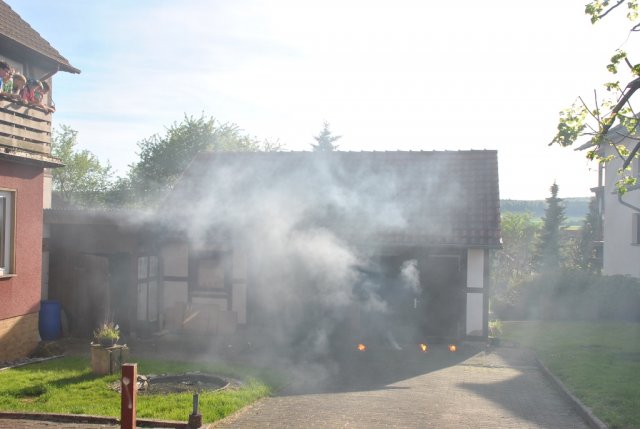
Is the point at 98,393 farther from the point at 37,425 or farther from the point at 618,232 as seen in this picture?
the point at 618,232

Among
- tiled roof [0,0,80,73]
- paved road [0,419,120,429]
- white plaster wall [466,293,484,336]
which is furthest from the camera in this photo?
white plaster wall [466,293,484,336]

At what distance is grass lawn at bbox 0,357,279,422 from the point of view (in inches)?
335

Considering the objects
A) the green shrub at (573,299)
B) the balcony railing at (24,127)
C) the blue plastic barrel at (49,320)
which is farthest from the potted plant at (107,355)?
the green shrub at (573,299)

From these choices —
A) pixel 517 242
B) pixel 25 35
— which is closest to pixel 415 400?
pixel 25 35

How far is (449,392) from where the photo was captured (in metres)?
10.5

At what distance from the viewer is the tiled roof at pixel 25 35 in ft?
40.4

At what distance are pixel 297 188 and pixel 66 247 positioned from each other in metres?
5.96

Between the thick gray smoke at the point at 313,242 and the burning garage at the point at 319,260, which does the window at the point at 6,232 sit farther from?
the thick gray smoke at the point at 313,242

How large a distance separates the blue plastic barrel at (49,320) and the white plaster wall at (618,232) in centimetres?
1888

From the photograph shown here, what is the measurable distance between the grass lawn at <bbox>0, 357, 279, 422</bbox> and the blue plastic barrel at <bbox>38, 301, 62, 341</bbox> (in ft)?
8.28

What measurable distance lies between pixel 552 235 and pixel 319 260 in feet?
92.7

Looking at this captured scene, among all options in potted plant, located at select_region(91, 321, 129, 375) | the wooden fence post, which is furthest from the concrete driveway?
potted plant, located at select_region(91, 321, 129, 375)

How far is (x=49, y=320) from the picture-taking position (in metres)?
14.3

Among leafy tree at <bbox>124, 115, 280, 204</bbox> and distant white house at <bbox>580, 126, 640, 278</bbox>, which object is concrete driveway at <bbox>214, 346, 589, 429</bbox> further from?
leafy tree at <bbox>124, 115, 280, 204</bbox>
